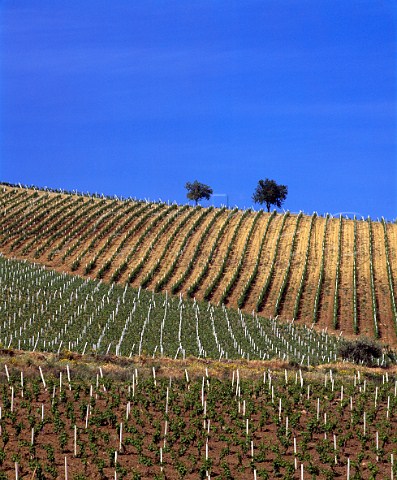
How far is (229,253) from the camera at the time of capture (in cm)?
7600

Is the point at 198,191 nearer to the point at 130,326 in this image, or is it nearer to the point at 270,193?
the point at 270,193

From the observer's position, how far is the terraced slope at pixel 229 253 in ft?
214

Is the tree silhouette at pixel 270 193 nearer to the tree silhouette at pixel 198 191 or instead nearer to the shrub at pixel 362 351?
the tree silhouette at pixel 198 191

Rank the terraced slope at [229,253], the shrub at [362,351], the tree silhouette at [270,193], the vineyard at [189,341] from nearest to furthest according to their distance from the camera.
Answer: the vineyard at [189,341], the shrub at [362,351], the terraced slope at [229,253], the tree silhouette at [270,193]

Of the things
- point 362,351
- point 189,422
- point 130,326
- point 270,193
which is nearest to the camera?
point 189,422

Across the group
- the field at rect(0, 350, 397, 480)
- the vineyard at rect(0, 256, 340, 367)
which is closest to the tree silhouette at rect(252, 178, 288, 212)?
the vineyard at rect(0, 256, 340, 367)

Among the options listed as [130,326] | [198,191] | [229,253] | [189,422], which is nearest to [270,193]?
[198,191]

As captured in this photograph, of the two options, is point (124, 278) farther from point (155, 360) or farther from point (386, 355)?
point (155, 360)

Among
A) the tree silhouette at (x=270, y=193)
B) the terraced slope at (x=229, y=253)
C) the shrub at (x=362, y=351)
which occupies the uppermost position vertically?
the tree silhouette at (x=270, y=193)

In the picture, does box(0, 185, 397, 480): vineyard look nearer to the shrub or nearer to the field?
the field

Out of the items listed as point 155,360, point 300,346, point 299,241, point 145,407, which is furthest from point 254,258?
point 145,407

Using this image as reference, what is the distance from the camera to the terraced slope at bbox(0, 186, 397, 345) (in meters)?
65.2

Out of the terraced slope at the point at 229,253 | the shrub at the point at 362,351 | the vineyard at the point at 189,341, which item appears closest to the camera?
the vineyard at the point at 189,341

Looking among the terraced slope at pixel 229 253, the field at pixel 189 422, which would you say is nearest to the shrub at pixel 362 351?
the terraced slope at pixel 229 253
